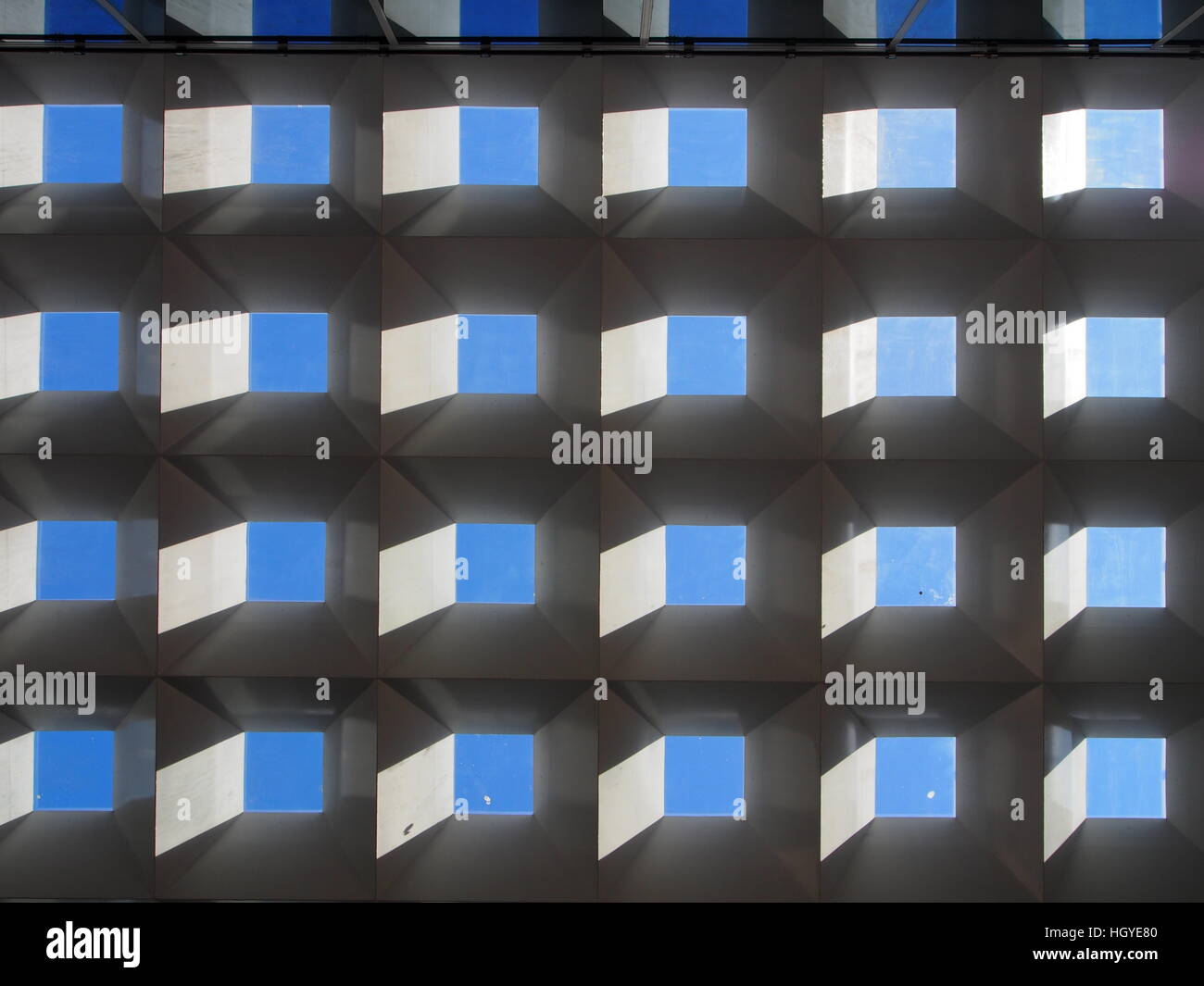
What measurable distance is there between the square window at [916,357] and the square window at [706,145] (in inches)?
110

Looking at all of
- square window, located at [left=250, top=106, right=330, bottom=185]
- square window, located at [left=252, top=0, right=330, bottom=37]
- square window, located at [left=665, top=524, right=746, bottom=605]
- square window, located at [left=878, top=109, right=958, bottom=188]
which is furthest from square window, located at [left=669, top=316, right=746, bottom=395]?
square window, located at [left=252, top=0, right=330, bottom=37]

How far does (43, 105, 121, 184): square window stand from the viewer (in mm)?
8625

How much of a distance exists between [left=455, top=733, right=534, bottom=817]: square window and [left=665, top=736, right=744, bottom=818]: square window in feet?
5.96

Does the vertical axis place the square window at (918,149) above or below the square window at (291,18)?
below

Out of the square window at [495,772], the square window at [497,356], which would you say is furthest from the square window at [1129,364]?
the square window at [495,772]

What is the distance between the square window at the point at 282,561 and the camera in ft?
28.3

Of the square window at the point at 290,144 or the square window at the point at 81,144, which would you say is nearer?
the square window at the point at 290,144

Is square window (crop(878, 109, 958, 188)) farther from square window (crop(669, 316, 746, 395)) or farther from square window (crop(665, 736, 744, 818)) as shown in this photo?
square window (crop(665, 736, 744, 818))

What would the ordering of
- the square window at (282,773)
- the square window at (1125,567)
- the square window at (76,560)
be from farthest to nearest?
the square window at (282,773) → the square window at (76,560) → the square window at (1125,567)

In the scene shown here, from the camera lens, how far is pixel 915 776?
28.7 ft

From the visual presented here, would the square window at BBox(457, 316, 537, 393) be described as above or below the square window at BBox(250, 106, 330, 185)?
below

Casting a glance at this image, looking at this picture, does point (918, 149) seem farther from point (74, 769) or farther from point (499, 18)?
point (74, 769)

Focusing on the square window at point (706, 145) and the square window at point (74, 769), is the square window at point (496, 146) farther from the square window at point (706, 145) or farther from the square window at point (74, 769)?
the square window at point (74, 769)
